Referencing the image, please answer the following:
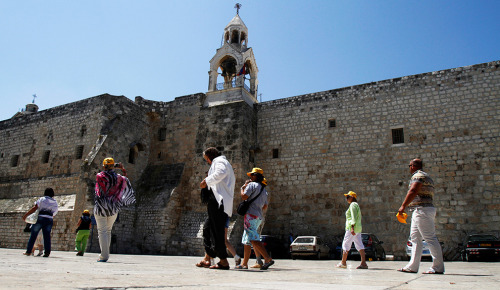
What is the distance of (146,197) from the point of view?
657 inches

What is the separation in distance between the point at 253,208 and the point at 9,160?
64.4 ft

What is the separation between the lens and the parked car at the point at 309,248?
13133mm

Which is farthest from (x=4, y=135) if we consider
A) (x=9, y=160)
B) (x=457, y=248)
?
(x=457, y=248)

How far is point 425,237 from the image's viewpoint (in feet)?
17.3

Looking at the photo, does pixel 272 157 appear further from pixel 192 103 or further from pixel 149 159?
pixel 149 159

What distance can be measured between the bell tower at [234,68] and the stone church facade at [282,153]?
0.24 ft

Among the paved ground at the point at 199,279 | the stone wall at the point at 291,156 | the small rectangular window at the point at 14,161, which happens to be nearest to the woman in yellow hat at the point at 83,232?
the stone wall at the point at 291,156

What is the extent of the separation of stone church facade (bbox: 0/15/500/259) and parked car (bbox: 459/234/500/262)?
88 cm

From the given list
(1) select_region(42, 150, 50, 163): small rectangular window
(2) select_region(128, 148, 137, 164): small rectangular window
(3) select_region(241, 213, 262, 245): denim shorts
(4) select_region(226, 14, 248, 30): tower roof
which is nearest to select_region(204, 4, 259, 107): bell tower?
(4) select_region(226, 14, 248, 30): tower roof

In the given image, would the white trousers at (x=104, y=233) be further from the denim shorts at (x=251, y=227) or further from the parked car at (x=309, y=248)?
the parked car at (x=309, y=248)

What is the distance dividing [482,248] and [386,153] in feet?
15.8

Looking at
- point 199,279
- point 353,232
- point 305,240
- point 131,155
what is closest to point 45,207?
point 199,279

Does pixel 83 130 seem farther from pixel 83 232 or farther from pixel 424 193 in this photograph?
pixel 424 193

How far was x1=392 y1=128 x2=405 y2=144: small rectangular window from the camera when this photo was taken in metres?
14.9
